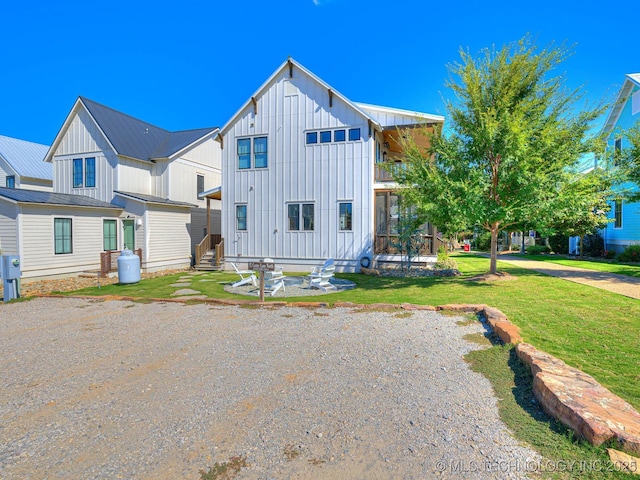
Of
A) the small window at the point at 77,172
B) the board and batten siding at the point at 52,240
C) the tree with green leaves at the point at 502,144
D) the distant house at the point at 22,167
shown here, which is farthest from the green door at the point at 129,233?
the tree with green leaves at the point at 502,144

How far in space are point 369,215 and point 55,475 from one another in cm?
1372

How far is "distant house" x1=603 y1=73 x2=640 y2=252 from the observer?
18500 millimetres

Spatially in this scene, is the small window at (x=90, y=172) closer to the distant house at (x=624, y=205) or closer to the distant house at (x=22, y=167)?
the distant house at (x=22, y=167)

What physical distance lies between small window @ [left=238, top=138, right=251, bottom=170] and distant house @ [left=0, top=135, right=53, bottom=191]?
17522 millimetres

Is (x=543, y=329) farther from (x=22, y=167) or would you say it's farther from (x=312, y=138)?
(x=22, y=167)

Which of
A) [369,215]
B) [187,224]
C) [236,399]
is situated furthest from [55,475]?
[187,224]

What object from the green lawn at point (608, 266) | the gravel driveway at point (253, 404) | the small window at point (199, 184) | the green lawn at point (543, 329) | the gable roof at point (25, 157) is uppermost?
the gable roof at point (25, 157)

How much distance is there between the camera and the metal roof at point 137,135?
1855 centimetres

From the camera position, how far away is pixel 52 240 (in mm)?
14758

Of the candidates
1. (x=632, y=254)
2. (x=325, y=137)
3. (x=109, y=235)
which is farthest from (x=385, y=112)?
(x=109, y=235)

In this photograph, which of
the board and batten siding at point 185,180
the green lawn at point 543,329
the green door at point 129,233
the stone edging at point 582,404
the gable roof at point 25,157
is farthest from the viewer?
the gable roof at point 25,157

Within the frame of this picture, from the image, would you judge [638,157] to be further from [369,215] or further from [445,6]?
[369,215]

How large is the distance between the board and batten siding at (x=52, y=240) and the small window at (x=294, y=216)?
8.98 m

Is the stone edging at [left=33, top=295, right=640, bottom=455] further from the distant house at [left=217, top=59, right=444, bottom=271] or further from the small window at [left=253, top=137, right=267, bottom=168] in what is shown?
the small window at [left=253, top=137, right=267, bottom=168]
